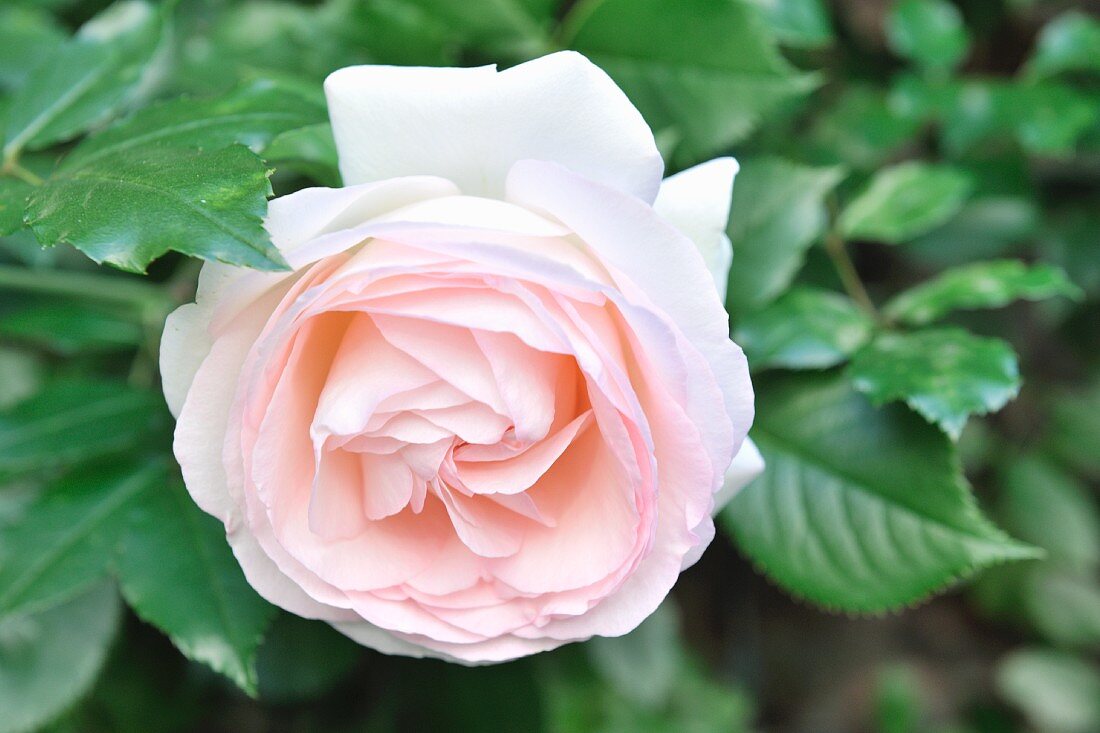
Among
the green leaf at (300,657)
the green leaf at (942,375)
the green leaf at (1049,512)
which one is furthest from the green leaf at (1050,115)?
the green leaf at (300,657)

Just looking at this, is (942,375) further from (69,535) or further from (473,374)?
(69,535)

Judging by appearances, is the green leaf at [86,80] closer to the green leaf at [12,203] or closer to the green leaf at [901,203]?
the green leaf at [12,203]

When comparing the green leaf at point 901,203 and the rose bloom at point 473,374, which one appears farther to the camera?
the green leaf at point 901,203

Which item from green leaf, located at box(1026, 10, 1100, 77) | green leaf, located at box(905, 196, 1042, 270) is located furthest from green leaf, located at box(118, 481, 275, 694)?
green leaf, located at box(1026, 10, 1100, 77)

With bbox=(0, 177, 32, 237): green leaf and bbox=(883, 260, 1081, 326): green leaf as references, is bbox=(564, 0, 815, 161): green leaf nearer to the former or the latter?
bbox=(883, 260, 1081, 326): green leaf

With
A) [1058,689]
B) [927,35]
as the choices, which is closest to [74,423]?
[927,35]
